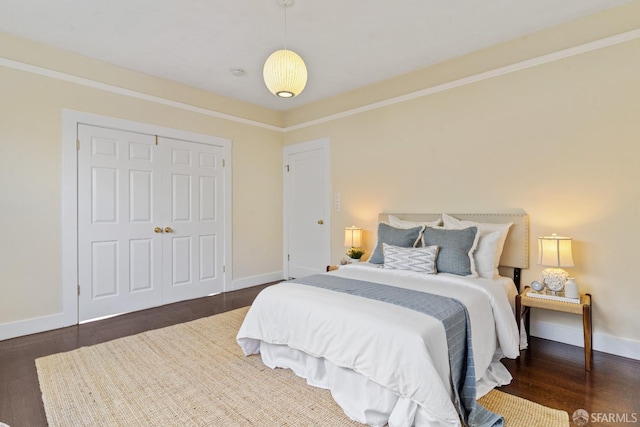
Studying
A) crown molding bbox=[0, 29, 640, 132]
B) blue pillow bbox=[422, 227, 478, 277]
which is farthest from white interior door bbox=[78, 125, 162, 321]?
blue pillow bbox=[422, 227, 478, 277]

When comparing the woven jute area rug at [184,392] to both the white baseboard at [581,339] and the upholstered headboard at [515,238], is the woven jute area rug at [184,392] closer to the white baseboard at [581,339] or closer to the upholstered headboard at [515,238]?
the white baseboard at [581,339]

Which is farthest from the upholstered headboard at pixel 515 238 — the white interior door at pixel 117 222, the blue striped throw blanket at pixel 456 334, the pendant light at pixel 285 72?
the white interior door at pixel 117 222

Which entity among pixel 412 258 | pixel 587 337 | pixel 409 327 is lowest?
pixel 587 337

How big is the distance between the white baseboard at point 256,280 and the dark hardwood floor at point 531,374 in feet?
4.19

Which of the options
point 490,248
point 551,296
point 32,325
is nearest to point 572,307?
point 551,296

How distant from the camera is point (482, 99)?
3.20 meters

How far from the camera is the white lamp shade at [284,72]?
7.45ft

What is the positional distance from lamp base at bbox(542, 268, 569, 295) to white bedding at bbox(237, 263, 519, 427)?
0.28 m

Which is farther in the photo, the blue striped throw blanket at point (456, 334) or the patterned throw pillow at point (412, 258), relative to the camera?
the patterned throw pillow at point (412, 258)

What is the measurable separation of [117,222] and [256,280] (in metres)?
2.08

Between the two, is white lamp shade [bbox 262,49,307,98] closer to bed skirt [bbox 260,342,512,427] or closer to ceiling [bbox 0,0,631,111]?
ceiling [bbox 0,0,631,111]

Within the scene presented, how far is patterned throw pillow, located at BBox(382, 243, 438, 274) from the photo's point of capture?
9.04 ft

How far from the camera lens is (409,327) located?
5.38 feet

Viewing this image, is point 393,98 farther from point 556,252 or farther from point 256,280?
point 256,280
